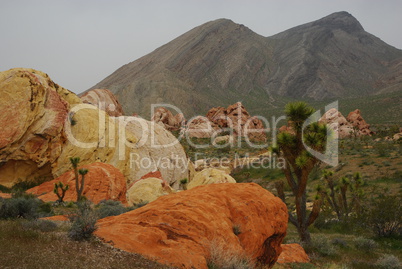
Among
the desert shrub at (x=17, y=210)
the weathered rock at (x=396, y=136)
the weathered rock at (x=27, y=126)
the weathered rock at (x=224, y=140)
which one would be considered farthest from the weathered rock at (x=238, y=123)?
the desert shrub at (x=17, y=210)

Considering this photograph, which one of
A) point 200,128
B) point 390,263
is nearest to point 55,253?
point 390,263

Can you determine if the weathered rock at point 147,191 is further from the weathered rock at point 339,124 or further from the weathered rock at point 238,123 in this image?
the weathered rock at point 238,123

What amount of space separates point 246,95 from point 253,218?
153395 mm

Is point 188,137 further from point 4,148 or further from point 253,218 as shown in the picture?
point 253,218

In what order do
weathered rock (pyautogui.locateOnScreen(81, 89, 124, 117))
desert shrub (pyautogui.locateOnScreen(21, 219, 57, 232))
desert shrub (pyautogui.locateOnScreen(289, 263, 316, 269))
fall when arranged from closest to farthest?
1. desert shrub (pyautogui.locateOnScreen(21, 219, 57, 232))
2. desert shrub (pyautogui.locateOnScreen(289, 263, 316, 269))
3. weathered rock (pyautogui.locateOnScreen(81, 89, 124, 117))

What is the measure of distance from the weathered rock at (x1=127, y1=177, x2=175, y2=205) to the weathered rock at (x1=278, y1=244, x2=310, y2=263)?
12032mm

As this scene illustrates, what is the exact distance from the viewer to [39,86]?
2542 cm

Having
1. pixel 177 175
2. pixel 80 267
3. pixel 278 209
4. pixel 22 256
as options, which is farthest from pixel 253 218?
pixel 177 175

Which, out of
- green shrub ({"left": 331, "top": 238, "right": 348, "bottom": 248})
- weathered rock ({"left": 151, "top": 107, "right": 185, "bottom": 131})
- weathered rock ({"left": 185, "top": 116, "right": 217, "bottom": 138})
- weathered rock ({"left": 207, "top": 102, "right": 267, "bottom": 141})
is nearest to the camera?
green shrub ({"left": 331, "top": 238, "right": 348, "bottom": 248})

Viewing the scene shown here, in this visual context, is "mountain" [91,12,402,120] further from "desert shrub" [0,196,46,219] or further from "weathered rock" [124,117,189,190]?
"desert shrub" [0,196,46,219]

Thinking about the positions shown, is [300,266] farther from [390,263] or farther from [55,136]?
[55,136]

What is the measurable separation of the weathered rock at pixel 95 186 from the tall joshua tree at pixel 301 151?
12626 millimetres

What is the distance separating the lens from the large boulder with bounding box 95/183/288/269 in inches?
270

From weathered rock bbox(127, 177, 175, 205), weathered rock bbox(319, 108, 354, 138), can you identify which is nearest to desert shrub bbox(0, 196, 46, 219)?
weathered rock bbox(127, 177, 175, 205)
